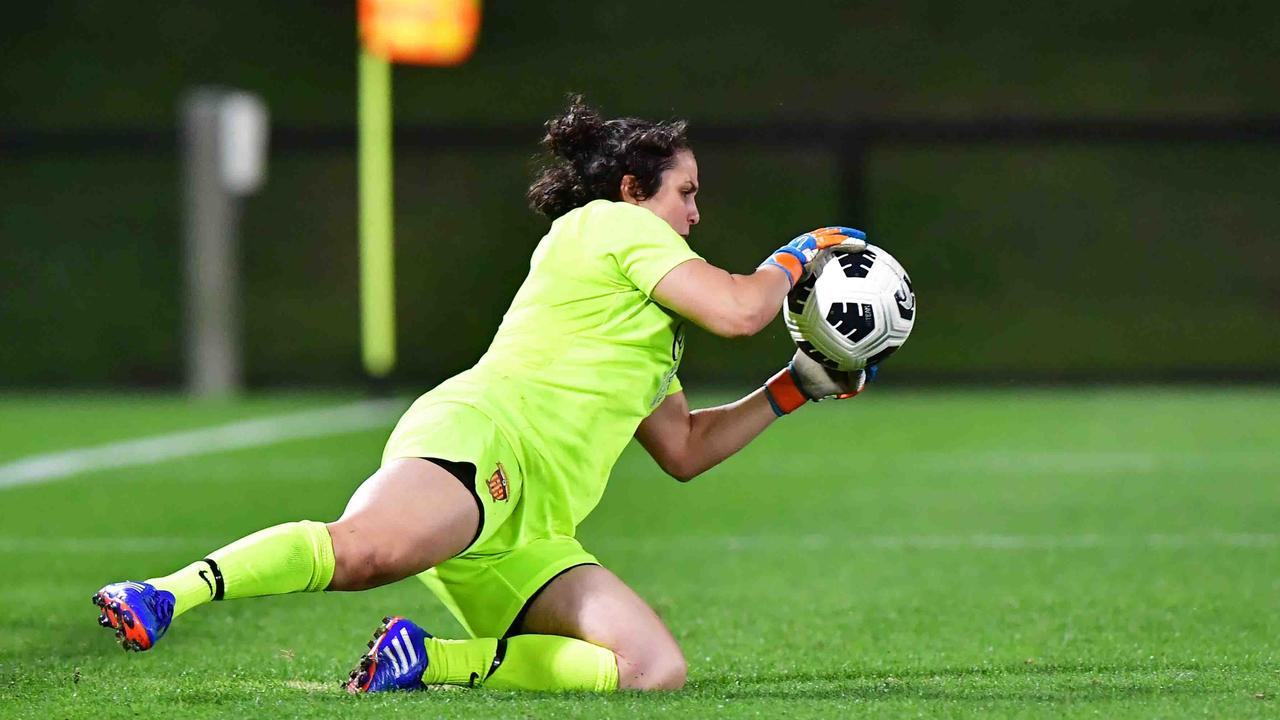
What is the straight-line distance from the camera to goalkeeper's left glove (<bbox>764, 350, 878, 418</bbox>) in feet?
16.0

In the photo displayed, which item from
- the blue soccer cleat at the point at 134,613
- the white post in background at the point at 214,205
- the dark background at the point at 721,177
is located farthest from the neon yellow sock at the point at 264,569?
the dark background at the point at 721,177

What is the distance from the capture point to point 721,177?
21.0m

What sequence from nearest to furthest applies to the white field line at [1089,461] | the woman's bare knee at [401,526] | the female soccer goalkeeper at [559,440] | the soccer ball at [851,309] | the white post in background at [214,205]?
the woman's bare knee at [401,526] < the female soccer goalkeeper at [559,440] < the soccer ball at [851,309] < the white field line at [1089,461] < the white post in background at [214,205]

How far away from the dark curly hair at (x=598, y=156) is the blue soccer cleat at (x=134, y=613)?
143 cm

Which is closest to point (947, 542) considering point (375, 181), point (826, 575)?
Answer: point (826, 575)

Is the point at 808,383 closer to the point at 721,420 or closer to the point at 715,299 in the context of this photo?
the point at 721,420

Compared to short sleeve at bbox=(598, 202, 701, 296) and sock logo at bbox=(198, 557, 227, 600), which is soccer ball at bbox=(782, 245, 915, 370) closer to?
short sleeve at bbox=(598, 202, 701, 296)

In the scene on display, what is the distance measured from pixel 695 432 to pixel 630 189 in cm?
71

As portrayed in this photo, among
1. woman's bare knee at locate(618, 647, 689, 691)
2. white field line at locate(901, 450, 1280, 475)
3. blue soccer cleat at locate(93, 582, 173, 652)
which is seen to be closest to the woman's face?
woman's bare knee at locate(618, 647, 689, 691)

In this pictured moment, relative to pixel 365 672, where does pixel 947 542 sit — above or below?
below

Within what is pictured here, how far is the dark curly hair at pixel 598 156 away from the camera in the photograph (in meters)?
4.53

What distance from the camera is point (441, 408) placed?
14.1 ft

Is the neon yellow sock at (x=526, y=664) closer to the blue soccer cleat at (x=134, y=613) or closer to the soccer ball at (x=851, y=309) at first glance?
the blue soccer cleat at (x=134, y=613)

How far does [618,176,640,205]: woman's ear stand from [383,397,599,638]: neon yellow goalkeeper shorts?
0.66m
